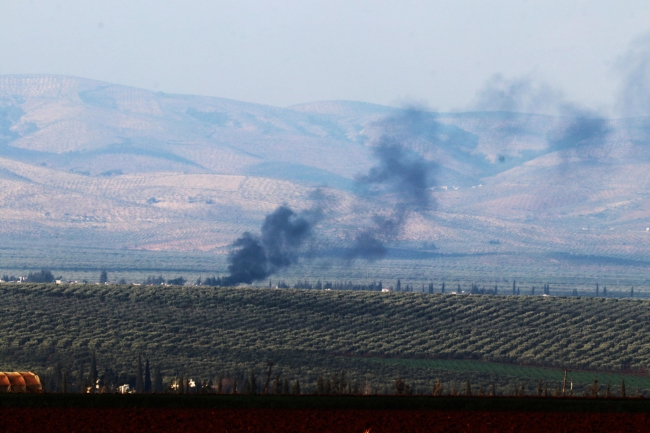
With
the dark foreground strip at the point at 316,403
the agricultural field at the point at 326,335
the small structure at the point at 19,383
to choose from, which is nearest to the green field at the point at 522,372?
the agricultural field at the point at 326,335

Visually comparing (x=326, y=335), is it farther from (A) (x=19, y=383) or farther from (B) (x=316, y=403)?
(B) (x=316, y=403)

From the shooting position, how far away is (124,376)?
76188mm

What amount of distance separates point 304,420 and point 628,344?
70.6 m

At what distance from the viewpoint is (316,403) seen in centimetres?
4391

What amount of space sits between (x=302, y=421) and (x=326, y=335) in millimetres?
71030

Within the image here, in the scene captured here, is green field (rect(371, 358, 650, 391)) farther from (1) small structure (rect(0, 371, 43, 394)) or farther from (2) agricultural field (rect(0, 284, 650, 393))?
(1) small structure (rect(0, 371, 43, 394))

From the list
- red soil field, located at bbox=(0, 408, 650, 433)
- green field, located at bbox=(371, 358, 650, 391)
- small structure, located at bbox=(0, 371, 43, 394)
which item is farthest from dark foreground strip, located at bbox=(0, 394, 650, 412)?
green field, located at bbox=(371, 358, 650, 391)

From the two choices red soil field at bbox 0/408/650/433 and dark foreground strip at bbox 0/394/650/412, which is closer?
red soil field at bbox 0/408/650/433

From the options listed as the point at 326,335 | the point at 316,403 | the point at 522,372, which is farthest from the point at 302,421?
the point at 326,335

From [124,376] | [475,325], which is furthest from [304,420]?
[475,325]

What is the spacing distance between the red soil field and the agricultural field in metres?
29.6

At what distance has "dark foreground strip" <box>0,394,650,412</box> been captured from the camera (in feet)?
141

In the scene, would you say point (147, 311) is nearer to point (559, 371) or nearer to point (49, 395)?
point (559, 371)

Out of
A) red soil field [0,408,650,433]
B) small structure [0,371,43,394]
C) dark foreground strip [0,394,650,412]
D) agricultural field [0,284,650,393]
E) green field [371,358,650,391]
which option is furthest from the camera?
agricultural field [0,284,650,393]
